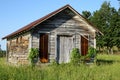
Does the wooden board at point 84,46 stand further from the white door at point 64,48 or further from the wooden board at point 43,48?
the wooden board at point 43,48

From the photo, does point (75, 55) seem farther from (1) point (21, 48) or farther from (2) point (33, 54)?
(1) point (21, 48)

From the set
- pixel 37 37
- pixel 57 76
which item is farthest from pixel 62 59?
pixel 57 76

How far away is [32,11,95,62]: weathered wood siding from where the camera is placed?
22344 mm

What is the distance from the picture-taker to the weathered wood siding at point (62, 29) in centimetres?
2234

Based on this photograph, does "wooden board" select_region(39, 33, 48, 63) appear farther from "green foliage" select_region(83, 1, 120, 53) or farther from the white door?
"green foliage" select_region(83, 1, 120, 53)

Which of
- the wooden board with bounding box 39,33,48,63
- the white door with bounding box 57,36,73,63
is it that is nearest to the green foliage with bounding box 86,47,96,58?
the white door with bounding box 57,36,73,63

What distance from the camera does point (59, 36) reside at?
22938 mm

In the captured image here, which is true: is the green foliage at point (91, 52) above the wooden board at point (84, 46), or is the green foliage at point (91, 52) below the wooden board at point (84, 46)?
below

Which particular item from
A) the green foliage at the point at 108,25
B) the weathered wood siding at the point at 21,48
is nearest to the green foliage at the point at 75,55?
the weathered wood siding at the point at 21,48

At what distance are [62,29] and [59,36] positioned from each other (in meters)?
0.58

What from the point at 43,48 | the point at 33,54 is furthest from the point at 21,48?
the point at 33,54

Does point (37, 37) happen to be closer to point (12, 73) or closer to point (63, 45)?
point (63, 45)

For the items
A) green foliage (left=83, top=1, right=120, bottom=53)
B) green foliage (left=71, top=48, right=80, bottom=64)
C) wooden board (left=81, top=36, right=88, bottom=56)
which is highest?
green foliage (left=83, top=1, right=120, bottom=53)

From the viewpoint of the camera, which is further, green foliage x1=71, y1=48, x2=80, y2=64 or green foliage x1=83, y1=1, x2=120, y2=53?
green foliage x1=83, y1=1, x2=120, y2=53
